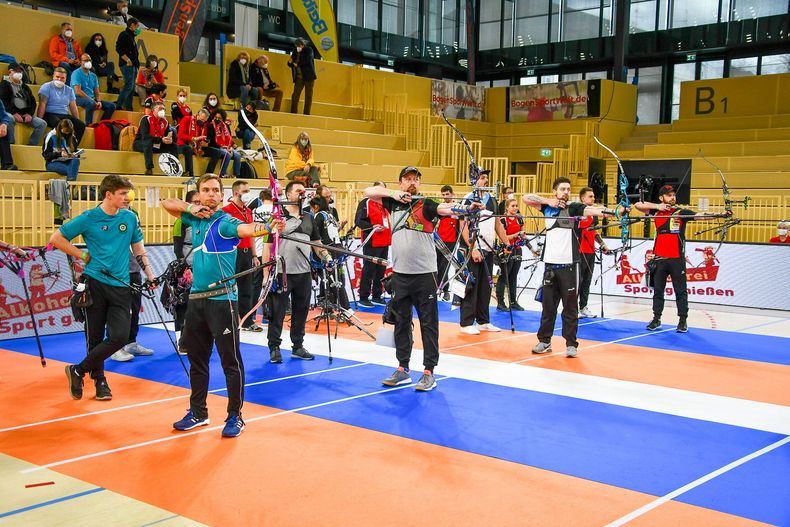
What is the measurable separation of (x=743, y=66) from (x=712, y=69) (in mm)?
1111

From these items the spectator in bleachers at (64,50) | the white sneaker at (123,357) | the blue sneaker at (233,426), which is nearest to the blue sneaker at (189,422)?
the blue sneaker at (233,426)

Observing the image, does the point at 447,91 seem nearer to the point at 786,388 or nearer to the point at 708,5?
the point at 708,5

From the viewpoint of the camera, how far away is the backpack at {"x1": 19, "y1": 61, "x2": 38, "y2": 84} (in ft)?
47.8

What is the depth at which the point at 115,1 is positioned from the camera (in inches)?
962

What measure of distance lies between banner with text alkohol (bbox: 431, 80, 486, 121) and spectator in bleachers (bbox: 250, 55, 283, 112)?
24.9 feet

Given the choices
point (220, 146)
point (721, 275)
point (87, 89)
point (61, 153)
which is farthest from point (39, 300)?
point (721, 275)

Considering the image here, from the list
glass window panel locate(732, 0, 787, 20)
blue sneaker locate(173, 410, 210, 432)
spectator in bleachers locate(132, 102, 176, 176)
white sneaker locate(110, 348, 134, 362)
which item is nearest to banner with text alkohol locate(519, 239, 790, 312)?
spectator in bleachers locate(132, 102, 176, 176)

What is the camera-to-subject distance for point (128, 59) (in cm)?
1683

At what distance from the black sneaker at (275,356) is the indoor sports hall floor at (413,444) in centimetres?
14

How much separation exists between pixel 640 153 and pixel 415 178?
778 inches

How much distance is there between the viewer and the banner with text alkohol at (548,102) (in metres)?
27.9

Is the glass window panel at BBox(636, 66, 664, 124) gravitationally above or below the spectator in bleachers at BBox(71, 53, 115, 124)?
above

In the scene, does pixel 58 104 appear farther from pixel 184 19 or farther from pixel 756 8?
pixel 756 8

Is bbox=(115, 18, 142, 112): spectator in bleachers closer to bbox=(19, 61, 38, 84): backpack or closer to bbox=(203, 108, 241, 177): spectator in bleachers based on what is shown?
bbox=(19, 61, 38, 84): backpack
